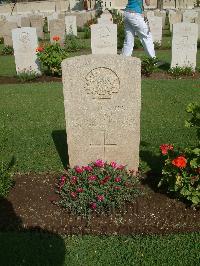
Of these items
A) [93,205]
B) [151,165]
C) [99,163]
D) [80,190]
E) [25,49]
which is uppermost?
[25,49]

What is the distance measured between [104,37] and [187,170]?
803 centimetres

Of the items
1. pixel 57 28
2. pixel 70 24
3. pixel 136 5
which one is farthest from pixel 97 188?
pixel 70 24

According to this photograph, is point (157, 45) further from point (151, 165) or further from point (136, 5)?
point (151, 165)

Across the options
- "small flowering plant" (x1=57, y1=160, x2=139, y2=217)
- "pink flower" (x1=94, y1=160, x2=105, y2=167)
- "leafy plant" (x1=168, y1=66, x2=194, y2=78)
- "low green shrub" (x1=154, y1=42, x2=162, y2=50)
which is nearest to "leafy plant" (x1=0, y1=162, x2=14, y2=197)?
"small flowering plant" (x1=57, y1=160, x2=139, y2=217)

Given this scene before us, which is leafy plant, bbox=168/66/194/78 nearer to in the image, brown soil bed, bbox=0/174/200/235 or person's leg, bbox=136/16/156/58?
person's leg, bbox=136/16/156/58

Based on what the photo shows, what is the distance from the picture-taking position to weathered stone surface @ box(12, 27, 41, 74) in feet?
33.1

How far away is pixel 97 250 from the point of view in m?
3.55

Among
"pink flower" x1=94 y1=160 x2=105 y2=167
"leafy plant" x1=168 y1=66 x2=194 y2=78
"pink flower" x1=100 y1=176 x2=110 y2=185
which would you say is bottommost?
"leafy plant" x1=168 y1=66 x2=194 y2=78

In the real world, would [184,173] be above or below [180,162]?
below

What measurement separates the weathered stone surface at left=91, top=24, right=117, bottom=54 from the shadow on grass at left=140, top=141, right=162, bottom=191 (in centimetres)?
628

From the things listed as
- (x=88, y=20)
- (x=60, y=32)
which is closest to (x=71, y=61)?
(x=60, y=32)

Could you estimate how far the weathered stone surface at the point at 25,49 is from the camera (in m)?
10.1

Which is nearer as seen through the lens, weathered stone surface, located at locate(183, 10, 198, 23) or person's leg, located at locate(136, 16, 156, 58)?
person's leg, located at locate(136, 16, 156, 58)

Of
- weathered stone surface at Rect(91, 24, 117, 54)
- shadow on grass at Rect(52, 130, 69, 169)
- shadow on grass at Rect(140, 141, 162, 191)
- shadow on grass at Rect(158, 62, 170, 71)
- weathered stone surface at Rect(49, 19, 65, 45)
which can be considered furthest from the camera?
weathered stone surface at Rect(49, 19, 65, 45)
